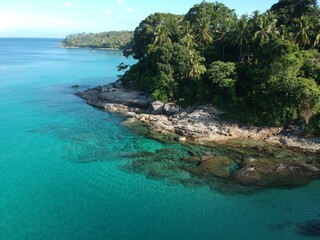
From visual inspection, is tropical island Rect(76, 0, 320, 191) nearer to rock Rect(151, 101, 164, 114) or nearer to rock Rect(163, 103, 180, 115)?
rock Rect(151, 101, 164, 114)

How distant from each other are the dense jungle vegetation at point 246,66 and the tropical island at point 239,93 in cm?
14

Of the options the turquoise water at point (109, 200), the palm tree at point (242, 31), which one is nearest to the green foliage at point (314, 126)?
the turquoise water at point (109, 200)

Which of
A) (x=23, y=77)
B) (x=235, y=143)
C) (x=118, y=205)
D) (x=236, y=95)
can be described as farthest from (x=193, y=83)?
(x=23, y=77)

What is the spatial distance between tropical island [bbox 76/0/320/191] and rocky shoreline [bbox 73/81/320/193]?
4.7 inches

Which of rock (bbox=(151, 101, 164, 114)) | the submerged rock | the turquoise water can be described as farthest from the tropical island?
the submerged rock

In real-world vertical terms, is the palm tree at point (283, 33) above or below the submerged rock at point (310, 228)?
above

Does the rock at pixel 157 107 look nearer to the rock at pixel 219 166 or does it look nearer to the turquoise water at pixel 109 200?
the turquoise water at pixel 109 200

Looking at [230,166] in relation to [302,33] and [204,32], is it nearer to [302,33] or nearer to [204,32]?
[302,33]

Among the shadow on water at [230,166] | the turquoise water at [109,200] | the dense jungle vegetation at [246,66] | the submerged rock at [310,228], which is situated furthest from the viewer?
the dense jungle vegetation at [246,66]

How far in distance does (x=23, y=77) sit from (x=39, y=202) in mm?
68269

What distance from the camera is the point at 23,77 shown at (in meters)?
87.1

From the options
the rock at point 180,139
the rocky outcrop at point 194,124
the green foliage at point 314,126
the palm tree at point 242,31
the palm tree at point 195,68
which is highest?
the palm tree at point 242,31

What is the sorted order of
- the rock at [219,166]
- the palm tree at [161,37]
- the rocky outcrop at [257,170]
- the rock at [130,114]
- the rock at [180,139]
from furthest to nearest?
the palm tree at [161,37] < the rock at [130,114] < the rock at [180,139] < the rock at [219,166] < the rocky outcrop at [257,170]

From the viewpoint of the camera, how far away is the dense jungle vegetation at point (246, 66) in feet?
135
